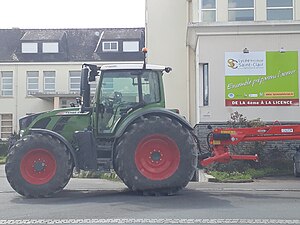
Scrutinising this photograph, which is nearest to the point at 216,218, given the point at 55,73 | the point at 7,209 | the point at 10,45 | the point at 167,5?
the point at 7,209

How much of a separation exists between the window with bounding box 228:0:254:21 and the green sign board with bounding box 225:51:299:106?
6.01ft

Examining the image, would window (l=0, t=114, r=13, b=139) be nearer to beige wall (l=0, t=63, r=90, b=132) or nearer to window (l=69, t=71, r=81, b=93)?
beige wall (l=0, t=63, r=90, b=132)

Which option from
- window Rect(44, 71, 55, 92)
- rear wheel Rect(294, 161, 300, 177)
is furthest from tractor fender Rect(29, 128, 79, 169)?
window Rect(44, 71, 55, 92)

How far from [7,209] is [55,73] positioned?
135ft

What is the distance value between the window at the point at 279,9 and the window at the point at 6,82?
32751 mm

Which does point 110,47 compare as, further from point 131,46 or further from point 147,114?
point 147,114

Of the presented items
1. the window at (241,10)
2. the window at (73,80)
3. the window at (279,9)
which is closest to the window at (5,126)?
the window at (73,80)

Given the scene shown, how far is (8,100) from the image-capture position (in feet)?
171

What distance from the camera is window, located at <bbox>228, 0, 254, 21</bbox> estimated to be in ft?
76.7

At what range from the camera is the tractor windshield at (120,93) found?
1348cm

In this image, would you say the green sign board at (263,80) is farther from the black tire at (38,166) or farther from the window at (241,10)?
the black tire at (38,166)

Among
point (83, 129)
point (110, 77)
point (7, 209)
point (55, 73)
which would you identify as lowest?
point (7, 209)

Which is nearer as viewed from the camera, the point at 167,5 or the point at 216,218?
the point at 216,218

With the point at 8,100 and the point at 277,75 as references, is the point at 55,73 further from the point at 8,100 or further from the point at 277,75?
the point at 277,75
